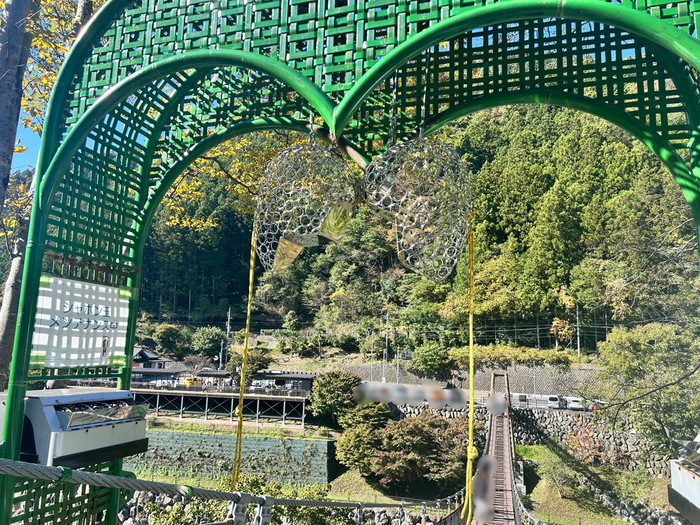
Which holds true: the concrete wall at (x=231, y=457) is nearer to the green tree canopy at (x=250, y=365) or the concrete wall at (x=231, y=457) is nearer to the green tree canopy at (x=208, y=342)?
the green tree canopy at (x=250, y=365)

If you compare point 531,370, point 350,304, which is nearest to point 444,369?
point 531,370

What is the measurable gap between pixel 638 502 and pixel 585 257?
27.0ft

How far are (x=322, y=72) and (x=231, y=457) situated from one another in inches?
Answer: 505

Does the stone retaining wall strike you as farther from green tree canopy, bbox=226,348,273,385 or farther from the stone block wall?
green tree canopy, bbox=226,348,273,385

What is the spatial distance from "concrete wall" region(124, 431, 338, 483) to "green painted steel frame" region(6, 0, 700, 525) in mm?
11013

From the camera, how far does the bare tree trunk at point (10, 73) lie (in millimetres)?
2770

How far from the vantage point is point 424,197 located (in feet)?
6.17

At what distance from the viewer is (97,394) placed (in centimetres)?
197

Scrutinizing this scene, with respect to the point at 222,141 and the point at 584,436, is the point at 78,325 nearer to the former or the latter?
the point at 222,141

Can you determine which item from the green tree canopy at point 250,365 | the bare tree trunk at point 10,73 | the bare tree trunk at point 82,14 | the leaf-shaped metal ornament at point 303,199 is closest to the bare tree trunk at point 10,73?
the bare tree trunk at point 10,73

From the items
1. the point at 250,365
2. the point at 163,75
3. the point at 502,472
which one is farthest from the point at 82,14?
the point at 250,365

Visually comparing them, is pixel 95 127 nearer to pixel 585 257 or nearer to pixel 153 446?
pixel 153 446

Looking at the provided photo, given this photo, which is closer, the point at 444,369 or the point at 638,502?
the point at 638,502

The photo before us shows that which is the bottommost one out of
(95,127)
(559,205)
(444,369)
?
(444,369)
